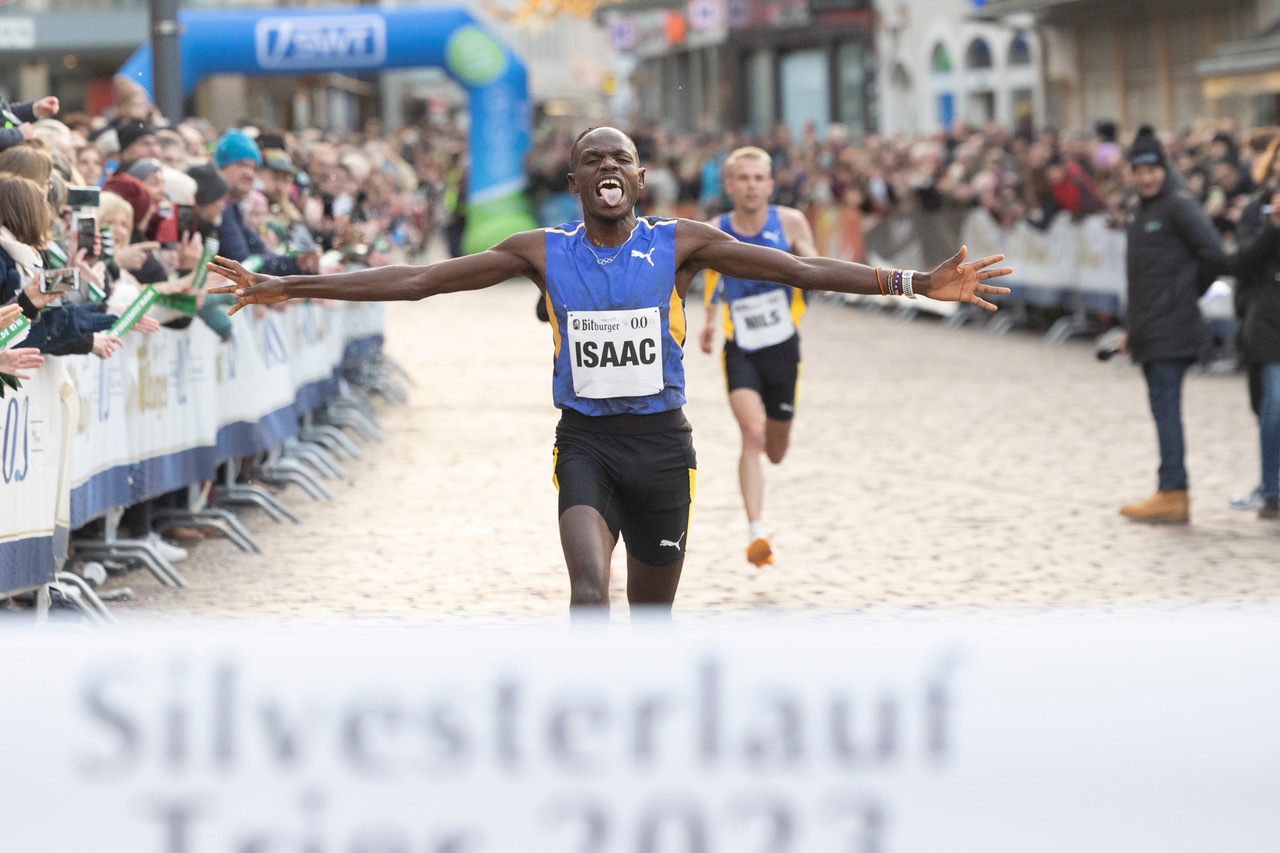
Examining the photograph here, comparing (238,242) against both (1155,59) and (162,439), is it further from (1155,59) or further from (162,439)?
(1155,59)

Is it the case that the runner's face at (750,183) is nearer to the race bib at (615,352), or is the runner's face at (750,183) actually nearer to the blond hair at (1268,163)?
the blond hair at (1268,163)

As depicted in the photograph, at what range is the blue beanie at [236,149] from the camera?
11.0 meters

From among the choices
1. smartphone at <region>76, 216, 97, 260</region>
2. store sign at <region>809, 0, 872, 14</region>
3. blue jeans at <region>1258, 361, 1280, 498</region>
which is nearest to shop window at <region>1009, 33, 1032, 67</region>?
store sign at <region>809, 0, 872, 14</region>

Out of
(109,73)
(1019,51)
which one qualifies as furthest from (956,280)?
(109,73)

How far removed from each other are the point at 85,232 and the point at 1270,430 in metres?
6.20

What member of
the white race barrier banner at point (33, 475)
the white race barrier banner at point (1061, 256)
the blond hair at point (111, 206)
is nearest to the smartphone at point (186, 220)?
the blond hair at point (111, 206)

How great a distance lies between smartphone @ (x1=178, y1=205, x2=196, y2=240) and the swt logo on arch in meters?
19.1

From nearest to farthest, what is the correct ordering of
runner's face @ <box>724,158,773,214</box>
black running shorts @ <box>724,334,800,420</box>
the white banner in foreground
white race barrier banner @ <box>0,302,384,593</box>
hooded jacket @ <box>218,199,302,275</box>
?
1. the white banner in foreground
2. white race barrier banner @ <box>0,302,384,593</box>
3. runner's face @ <box>724,158,773,214</box>
4. black running shorts @ <box>724,334,800,420</box>
5. hooded jacket @ <box>218,199,302,275</box>

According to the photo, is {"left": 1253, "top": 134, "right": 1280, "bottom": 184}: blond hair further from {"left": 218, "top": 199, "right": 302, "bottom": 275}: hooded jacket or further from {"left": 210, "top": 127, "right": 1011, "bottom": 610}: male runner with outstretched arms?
{"left": 210, "top": 127, "right": 1011, "bottom": 610}: male runner with outstretched arms

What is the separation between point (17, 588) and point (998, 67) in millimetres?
32384

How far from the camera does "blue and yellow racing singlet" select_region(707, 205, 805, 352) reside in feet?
29.1

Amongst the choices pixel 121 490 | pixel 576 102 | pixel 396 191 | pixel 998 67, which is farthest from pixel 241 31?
pixel 576 102

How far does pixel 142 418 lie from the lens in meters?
8.56

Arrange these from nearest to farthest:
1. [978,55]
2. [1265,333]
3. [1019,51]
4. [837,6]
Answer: [1265,333] → [1019,51] → [978,55] → [837,6]
